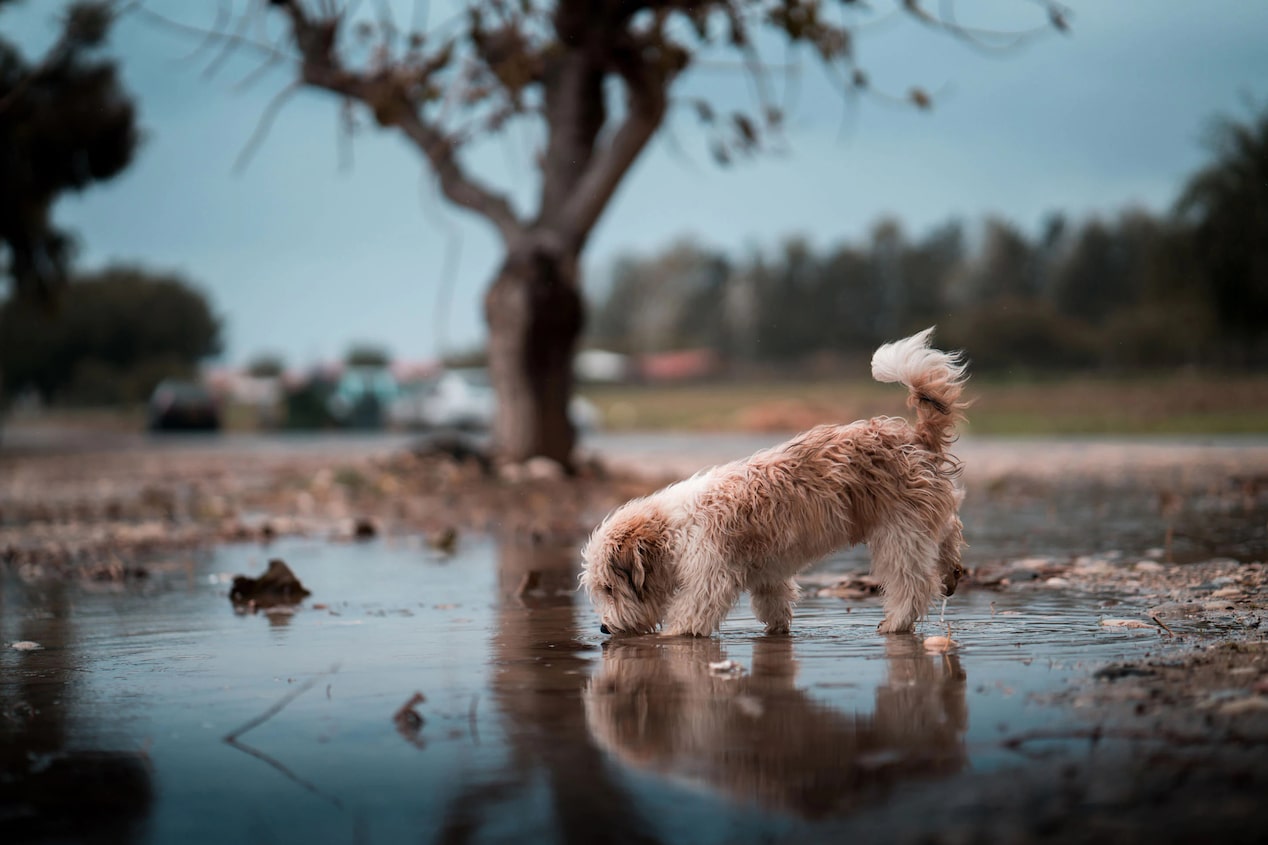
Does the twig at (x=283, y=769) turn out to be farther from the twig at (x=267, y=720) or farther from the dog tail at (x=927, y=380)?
the dog tail at (x=927, y=380)

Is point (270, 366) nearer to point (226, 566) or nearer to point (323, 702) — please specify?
point (226, 566)

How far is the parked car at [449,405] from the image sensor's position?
40.8 metres

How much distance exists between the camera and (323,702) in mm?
4992

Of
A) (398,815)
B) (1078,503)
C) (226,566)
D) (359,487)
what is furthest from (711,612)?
(359,487)

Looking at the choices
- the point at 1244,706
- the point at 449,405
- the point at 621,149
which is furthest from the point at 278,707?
the point at 449,405

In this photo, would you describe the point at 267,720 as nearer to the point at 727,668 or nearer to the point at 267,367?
the point at 727,668

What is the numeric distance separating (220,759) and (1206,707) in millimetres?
3105

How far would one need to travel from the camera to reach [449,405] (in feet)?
135

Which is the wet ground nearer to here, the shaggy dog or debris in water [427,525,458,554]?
the shaggy dog

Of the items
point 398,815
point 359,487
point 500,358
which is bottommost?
point 398,815

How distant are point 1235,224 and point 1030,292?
19532 millimetres

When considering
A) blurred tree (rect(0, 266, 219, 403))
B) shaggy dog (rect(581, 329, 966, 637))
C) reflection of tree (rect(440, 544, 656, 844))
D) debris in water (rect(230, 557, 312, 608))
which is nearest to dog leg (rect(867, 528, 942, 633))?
shaggy dog (rect(581, 329, 966, 637))

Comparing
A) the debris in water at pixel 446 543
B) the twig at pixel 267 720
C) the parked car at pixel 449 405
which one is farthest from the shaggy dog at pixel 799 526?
the parked car at pixel 449 405

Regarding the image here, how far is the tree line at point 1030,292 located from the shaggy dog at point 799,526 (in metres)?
33.0
